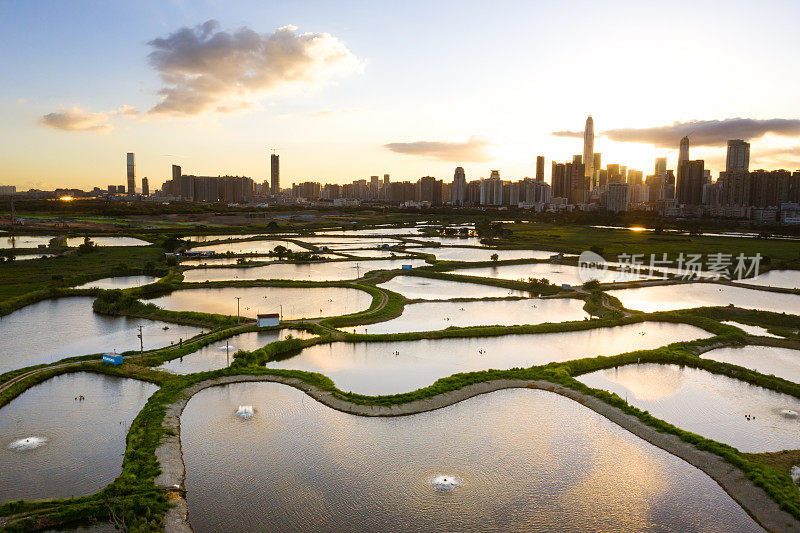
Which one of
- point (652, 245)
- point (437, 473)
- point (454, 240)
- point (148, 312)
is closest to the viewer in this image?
point (437, 473)

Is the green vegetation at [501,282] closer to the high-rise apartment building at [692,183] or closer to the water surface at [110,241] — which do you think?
the water surface at [110,241]

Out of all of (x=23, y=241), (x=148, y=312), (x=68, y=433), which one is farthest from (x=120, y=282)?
(x=23, y=241)

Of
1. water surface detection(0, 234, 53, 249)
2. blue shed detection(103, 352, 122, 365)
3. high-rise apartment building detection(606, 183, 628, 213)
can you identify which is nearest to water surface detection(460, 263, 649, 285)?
blue shed detection(103, 352, 122, 365)

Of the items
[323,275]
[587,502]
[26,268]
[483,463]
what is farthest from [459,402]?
[26,268]

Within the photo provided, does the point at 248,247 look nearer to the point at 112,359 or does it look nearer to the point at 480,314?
the point at 480,314

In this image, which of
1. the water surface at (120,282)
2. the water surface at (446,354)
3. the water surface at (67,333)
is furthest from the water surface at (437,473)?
the water surface at (120,282)

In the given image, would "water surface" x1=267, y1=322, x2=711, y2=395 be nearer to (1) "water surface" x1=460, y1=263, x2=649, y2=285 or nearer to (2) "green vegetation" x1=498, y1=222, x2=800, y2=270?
(1) "water surface" x1=460, y1=263, x2=649, y2=285
